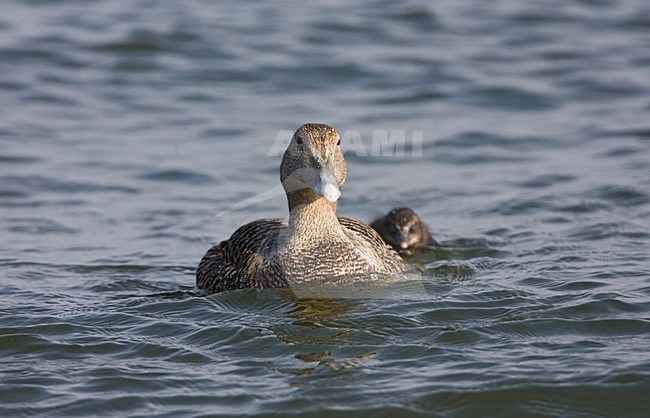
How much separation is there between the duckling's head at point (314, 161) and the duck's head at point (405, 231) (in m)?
1.99

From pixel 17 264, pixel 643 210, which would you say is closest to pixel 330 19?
pixel 643 210

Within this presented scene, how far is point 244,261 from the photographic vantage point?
7.79m

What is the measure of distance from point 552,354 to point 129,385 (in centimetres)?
219

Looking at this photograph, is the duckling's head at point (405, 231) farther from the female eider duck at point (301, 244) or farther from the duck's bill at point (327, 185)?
the duck's bill at point (327, 185)

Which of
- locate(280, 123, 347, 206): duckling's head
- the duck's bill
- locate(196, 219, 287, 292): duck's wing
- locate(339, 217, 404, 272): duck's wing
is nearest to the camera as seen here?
the duck's bill

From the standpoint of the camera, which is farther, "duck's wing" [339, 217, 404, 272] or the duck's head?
the duck's head

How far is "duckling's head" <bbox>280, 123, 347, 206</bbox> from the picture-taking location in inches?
283

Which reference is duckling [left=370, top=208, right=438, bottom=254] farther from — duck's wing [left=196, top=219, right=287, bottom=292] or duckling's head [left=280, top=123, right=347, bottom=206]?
duckling's head [left=280, top=123, right=347, bottom=206]

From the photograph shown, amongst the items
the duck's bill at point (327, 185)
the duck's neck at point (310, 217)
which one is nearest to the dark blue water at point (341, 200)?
the duck's neck at point (310, 217)

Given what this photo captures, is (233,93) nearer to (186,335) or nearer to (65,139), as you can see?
(65,139)

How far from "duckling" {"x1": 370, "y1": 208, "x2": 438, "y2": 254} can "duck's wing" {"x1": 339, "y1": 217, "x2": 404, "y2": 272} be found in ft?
3.28

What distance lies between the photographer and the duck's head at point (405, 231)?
945 cm

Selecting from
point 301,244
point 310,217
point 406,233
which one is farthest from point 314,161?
point 406,233

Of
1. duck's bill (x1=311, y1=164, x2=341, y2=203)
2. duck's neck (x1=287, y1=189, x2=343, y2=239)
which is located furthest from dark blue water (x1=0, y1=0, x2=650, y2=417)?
duck's bill (x1=311, y1=164, x2=341, y2=203)
